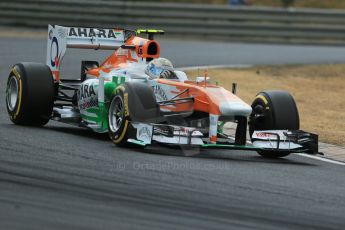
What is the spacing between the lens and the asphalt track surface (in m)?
7.02

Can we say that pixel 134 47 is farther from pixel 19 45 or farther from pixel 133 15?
pixel 133 15

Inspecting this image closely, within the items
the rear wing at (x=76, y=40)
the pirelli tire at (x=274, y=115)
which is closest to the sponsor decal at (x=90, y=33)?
the rear wing at (x=76, y=40)

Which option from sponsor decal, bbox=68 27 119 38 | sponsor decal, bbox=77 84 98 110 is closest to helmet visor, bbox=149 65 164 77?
sponsor decal, bbox=77 84 98 110

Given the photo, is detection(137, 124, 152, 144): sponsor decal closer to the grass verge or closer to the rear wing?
the rear wing

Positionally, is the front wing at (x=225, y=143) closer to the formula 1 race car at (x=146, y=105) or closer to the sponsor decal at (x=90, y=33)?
the formula 1 race car at (x=146, y=105)

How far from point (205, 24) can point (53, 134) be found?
17332 mm

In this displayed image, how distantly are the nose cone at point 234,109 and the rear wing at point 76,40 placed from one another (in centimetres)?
267

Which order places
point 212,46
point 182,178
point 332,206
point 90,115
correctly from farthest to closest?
point 212,46 < point 90,115 < point 182,178 < point 332,206

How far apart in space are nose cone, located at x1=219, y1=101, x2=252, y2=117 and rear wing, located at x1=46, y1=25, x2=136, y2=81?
267 centimetres

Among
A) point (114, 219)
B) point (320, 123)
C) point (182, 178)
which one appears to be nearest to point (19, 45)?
point (320, 123)

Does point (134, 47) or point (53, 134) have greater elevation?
point (134, 47)

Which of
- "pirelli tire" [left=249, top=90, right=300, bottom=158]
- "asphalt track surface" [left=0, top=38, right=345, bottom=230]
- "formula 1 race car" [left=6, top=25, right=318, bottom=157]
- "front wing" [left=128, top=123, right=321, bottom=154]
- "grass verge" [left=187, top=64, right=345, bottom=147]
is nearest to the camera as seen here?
"asphalt track surface" [left=0, top=38, right=345, bottom=230]

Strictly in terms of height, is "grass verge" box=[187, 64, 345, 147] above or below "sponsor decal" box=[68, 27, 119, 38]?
below

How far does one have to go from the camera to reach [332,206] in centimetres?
795
